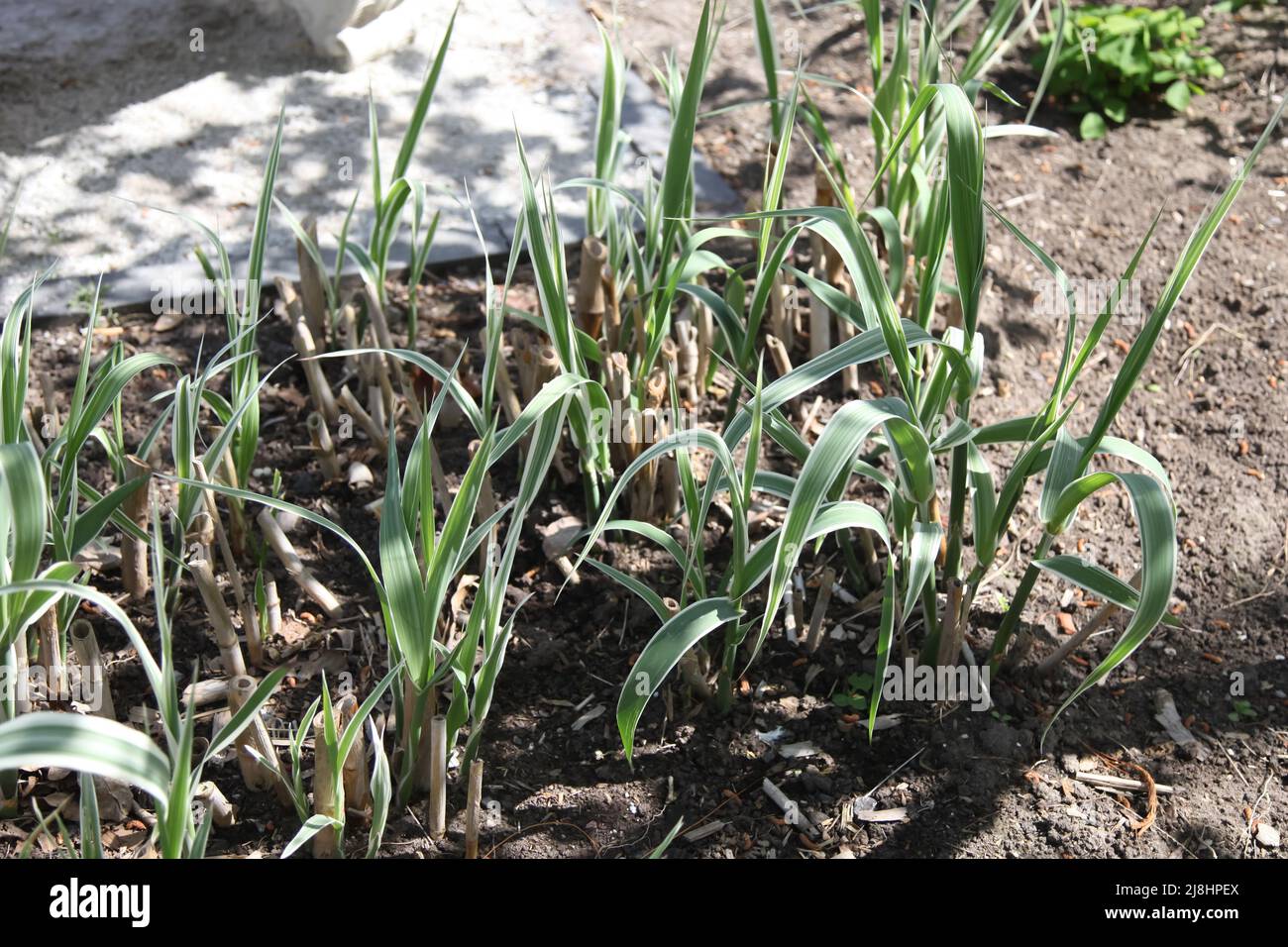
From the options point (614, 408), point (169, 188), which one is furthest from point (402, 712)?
point (169, 188)

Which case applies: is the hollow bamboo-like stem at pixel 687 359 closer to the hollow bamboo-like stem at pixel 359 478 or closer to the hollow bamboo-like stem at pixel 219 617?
the hollow bamboo-like stem at pixel 359 478

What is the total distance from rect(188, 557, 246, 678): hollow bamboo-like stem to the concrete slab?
51.2 inches

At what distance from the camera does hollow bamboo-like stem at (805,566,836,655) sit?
6.91 ft

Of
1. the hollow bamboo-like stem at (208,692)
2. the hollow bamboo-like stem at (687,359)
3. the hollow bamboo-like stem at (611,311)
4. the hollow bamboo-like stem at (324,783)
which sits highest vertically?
the hollow bamboo-like stem at (611,311)

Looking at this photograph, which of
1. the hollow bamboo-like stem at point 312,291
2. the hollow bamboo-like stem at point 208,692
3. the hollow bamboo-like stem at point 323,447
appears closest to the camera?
the hollow bamboo-like stem at point 208,692

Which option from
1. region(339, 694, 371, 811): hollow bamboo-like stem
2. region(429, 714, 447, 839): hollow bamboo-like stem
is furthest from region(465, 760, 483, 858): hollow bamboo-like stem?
region(339, 694, 371, 811): hollow bamboo-like stem

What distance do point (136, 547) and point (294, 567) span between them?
279 mm

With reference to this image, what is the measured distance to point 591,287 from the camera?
99.2 inches

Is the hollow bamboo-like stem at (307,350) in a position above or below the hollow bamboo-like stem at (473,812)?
above

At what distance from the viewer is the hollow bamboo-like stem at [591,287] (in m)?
2.48

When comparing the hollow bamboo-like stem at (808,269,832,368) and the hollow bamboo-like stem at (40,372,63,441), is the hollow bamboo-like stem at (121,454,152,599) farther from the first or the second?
the hollow bamboo-like stem at (808,269,832,368)

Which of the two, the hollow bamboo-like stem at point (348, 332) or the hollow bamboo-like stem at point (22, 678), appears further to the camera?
the hollow bamboo-like stem at point (348, 332)

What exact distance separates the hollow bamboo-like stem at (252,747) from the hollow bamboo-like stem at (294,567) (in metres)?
0.25

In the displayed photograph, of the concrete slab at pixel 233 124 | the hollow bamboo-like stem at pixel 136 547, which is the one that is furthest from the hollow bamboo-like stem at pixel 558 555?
the concrete slab at pixel 233 124
